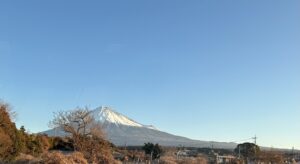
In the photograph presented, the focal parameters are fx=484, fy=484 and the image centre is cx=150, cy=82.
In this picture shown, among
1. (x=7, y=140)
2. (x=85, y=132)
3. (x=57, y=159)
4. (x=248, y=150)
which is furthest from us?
(x=248, y=150)

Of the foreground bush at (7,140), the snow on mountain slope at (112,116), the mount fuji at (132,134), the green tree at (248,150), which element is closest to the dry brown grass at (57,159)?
the foreground bush at (7,140)

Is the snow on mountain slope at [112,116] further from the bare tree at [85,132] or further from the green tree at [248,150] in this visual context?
the bare tree at [85,132]

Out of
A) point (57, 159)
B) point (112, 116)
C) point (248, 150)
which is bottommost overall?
point (57, 159)

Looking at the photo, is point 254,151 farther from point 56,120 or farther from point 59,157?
Answer: point 59,157

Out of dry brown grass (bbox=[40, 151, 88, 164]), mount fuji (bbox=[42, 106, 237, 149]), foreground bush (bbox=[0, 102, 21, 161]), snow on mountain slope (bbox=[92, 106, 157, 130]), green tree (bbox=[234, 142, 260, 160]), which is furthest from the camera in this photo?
snow on mountain slope (bbox=[92, 106, 157, 130])

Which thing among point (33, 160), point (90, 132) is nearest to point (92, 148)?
point (90, 132)

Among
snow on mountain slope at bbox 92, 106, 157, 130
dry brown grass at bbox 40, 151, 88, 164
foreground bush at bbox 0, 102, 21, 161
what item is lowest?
dry brown grass at bbox 40, 151, 88, 164

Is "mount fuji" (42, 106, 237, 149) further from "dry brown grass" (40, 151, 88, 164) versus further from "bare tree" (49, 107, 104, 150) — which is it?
"dry brown grass" (40, 151, 88, 164)

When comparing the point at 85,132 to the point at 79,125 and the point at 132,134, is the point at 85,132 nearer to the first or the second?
the point at 79,125

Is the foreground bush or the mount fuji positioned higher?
the mount fuji

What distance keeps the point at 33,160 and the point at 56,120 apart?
42.7ft

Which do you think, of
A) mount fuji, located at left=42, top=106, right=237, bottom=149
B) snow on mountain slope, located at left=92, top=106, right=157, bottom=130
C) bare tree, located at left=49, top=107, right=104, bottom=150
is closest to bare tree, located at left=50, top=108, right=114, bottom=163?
bare tree, located at left=49, top=107, right=104, bottom=150

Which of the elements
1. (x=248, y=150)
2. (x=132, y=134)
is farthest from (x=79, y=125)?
(x=132, y=134)

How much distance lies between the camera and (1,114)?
33125 millimetres
